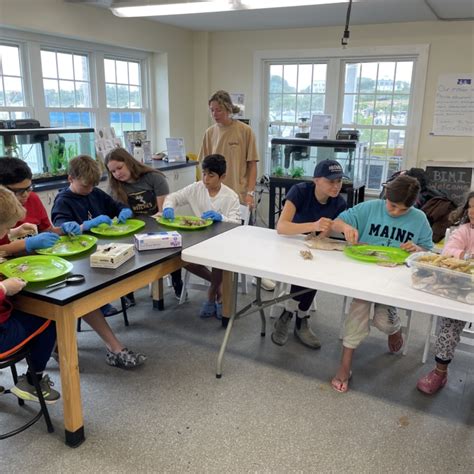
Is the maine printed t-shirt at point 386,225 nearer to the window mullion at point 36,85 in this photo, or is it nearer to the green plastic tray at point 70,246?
the green plastic tray at point 70,246

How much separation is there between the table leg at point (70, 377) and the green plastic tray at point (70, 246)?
0.43 meters

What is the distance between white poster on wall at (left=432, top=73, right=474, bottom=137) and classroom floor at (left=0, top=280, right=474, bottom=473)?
2647mm

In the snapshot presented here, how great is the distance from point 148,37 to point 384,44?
2432mm

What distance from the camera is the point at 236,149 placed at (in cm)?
362

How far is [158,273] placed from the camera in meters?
2.06

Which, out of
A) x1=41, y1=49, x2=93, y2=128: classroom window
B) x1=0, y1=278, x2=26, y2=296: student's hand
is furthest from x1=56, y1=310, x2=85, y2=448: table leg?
x1=41, y1=49, x2=93, y2=128: classroom window

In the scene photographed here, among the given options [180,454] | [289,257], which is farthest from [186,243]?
[180,454]

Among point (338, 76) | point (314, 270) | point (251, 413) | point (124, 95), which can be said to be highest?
point (338, 76)

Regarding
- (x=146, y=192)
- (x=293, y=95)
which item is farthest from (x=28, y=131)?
(x=293, y=95)

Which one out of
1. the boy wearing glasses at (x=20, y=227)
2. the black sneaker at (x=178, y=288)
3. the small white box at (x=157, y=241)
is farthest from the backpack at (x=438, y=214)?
the boy wearing glasses at (x=20, y=227)

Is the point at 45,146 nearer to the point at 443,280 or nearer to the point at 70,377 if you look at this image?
the point at 70,377

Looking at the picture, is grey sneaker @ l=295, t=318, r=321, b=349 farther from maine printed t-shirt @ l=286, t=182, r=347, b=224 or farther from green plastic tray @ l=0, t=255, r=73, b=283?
green plastic tray @ l=0, t=255, r=73, b=283

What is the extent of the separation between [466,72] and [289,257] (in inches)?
137

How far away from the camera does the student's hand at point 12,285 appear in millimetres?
1573
